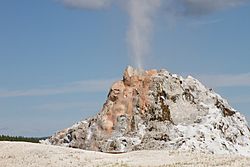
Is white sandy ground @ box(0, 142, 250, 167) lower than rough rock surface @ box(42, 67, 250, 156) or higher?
lower

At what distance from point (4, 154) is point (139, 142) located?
52.1 ft

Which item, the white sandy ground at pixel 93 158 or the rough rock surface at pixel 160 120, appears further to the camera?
the rough rock surface at pixel 160 120

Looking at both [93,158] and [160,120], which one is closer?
[93,158]

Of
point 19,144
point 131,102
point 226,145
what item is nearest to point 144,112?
point 131,102

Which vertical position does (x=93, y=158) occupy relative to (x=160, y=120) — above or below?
below

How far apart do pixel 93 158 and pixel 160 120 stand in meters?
16.0

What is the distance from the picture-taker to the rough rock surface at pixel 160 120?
5716cm

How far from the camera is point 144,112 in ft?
200

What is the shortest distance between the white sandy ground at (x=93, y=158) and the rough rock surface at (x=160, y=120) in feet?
35.7

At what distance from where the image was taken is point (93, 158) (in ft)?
146

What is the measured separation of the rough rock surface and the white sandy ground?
10.9 m

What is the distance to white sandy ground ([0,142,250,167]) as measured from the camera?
133ft

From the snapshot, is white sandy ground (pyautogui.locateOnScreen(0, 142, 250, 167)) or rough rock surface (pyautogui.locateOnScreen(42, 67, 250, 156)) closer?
white sandy ground (pyautogui.locateOnScreen(0, 142, 250, 167))

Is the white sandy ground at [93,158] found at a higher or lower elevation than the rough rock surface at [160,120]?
lower
